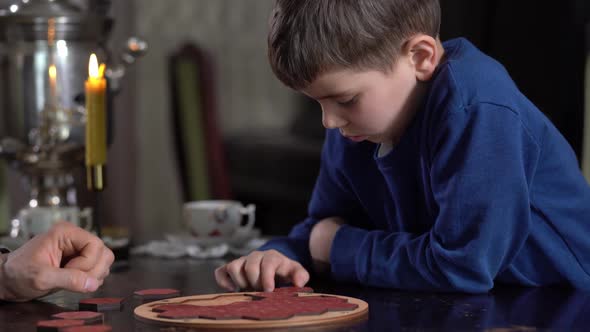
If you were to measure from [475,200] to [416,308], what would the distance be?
0.54 feet

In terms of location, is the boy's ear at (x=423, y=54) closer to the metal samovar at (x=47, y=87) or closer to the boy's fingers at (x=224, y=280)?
the boy's fingers at (x=224, y=280)

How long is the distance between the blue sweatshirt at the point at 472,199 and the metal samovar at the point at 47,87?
62 cm

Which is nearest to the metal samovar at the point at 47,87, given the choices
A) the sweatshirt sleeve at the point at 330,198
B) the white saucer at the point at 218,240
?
the white saucer at the point at 218,240

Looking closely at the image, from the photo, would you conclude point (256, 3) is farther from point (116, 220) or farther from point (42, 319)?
point (42, 319)

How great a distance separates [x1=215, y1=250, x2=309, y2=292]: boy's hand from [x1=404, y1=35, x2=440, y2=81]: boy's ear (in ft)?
0.94

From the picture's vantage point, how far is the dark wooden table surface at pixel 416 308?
832 mm

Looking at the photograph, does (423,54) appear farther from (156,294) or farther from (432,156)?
(156,294)

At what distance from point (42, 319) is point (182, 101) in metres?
2.62

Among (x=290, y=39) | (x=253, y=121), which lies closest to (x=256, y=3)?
(x=253, y=121)

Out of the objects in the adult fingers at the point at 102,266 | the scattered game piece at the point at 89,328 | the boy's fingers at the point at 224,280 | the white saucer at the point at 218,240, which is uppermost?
the adult fingers at the point at 102,266

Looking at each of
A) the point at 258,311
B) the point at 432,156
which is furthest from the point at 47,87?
the point at 258,311

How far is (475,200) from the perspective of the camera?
3.36ft

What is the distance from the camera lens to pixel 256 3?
4.27 m

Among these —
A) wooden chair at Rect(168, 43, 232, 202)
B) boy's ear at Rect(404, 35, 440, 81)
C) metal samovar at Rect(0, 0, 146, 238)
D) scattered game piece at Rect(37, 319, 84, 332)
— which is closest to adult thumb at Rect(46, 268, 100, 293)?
scattered game piece at Rect(37, 319, 84, 332)
